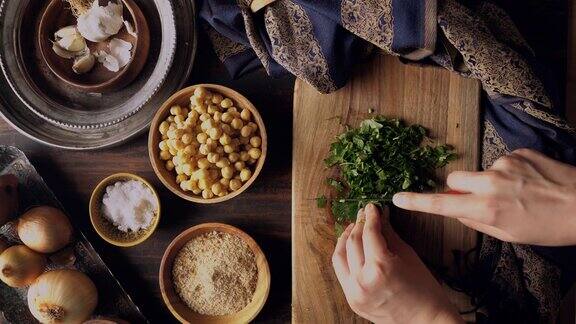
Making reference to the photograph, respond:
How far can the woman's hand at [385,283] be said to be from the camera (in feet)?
3.82

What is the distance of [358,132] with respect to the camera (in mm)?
1332

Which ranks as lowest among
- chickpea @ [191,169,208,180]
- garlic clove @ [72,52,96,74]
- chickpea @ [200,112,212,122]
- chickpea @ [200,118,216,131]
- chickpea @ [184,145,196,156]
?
chickpea @ [191,169,208,180]

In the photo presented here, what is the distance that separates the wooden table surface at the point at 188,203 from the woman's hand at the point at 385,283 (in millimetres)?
288

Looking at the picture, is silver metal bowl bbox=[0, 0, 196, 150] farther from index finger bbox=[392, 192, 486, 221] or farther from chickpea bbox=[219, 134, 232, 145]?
index finger bbox=[392, 192, 486, 221]

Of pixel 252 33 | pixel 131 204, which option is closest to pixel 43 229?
pixel 131 204

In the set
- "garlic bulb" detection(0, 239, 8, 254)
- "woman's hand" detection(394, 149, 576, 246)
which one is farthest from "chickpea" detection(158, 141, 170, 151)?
"woman's hand" detection(394, 149, 576, 246)

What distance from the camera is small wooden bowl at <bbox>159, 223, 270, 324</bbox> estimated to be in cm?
142

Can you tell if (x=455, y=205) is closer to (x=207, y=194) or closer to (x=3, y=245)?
(x=207, y=194)

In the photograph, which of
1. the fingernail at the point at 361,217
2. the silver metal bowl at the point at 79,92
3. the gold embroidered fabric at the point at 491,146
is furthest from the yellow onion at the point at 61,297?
the gold embroidered fabric at the point at 491,146

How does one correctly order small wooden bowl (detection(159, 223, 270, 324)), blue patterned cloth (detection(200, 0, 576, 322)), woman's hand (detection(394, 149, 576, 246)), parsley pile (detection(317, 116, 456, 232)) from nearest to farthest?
woman's hand (detection(394, 149, 576, 246)) < blue patterned cloth (detection(200, 0, 576, 322)) < parsley pile (detection(317, 116, 456, 232)) < small wooden bowl (detection(159, 223, 270, 324))

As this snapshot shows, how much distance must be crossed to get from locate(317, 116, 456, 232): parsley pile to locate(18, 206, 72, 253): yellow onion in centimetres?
66

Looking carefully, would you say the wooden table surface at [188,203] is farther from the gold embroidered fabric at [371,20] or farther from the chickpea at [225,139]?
the gold embroidered fabric at [371,20]

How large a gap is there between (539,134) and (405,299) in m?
0.47

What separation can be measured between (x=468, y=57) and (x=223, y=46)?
1.84 feet
